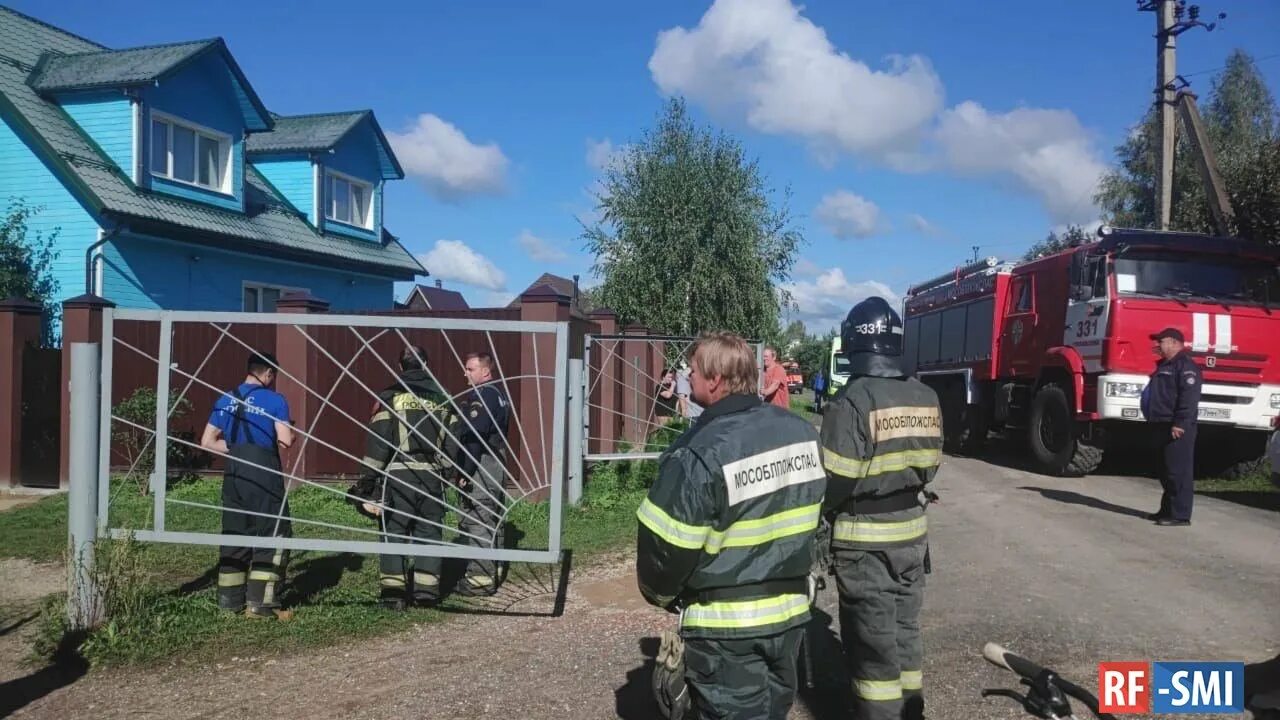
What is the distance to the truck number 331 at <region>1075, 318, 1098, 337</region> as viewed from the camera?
10.9 m

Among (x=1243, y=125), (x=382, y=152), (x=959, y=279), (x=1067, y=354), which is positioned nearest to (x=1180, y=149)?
(x=1243, y=125)

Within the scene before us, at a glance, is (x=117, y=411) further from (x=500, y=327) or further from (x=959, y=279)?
(x=959, y=279)

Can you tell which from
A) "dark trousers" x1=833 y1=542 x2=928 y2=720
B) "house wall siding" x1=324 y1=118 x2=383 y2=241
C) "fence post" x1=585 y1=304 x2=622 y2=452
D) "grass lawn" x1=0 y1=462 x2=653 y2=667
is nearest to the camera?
"dark trousers" x1=833 y1=542 x2=928 y2=720

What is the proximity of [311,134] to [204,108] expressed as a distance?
3.46 meters

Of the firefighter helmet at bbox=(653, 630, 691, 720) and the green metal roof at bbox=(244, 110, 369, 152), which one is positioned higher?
the green metal roof at bbox=(244, 110, 369, 152)

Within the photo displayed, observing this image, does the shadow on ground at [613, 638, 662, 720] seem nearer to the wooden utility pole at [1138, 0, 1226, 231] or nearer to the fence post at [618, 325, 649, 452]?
the fence post at [618, 325, 649, 452]

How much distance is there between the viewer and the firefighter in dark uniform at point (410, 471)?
19.4 feet

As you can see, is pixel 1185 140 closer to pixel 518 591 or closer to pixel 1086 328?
pixel 1086 328

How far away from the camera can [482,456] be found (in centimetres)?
645

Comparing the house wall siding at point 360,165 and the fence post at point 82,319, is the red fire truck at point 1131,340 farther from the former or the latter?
the house wall siding at point 360,165

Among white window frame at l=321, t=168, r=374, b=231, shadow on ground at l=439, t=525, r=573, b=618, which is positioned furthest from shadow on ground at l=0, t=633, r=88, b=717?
white window frame at l=321, t=168, r=374, b=231

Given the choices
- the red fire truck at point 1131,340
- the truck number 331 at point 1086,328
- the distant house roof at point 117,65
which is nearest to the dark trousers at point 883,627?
the red fire truck at point 1131,340

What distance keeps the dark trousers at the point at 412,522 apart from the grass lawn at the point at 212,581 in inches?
6.5

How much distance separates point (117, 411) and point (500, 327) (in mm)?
7264
